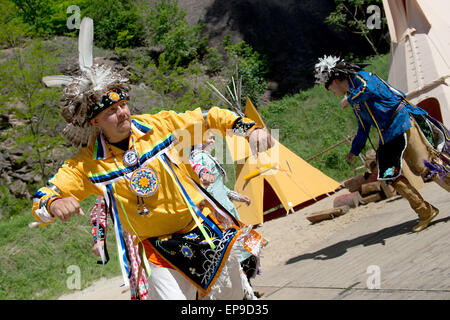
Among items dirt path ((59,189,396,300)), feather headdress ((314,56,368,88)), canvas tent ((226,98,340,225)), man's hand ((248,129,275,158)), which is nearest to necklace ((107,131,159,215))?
man's hand ((248,129,275,158))

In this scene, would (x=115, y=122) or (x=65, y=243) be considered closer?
(x=115, y=122)

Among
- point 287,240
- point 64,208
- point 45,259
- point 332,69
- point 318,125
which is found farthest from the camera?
point 318,125

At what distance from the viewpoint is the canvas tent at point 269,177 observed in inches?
446

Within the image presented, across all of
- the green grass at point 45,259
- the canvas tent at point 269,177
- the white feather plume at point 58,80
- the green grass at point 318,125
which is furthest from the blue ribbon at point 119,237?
the green grass at point 318,125

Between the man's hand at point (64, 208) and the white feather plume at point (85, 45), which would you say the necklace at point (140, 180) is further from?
the white feather plume at point (85, 45)

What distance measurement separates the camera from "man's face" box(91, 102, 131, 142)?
116 inches

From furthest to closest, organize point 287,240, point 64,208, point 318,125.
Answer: point 318,125, point 287,240, point 64,208

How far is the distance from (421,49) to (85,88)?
27.7 feet

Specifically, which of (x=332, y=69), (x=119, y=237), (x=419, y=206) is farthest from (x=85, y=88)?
(x=419, y=206)

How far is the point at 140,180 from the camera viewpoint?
9.48ft

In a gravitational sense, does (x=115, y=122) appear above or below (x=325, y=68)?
below

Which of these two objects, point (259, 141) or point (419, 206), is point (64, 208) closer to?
point (259, 141)

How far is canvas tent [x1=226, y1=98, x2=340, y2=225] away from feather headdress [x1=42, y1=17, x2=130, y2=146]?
818 cm

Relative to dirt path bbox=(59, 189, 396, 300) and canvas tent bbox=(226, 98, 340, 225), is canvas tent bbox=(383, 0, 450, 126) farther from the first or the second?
canvas tent bbox=(226, 98, 340, 225)
